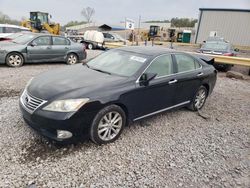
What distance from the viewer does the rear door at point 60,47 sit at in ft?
29.4

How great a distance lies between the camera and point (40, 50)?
8.49 meters

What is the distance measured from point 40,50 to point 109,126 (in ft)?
21.0

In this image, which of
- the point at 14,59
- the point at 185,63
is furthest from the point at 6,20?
the point at 185,63

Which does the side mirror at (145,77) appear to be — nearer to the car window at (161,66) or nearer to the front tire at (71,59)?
the car window at (161,66)

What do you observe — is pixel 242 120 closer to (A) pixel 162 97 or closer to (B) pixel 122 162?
(A) pixel 162 97

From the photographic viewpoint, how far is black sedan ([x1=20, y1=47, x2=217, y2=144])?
2936 mm

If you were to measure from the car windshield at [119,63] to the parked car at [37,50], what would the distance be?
193 inches

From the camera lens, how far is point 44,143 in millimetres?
3256

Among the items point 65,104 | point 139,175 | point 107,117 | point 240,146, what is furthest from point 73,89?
point 240,146

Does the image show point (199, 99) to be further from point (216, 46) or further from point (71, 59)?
point (216, 46)

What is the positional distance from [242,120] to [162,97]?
85.8 inches

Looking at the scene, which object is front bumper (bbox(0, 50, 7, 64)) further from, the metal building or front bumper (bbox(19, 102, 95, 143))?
the metal building

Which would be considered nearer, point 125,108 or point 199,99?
point 125,108

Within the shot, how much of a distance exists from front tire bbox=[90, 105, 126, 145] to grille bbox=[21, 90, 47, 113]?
31.5 inches
